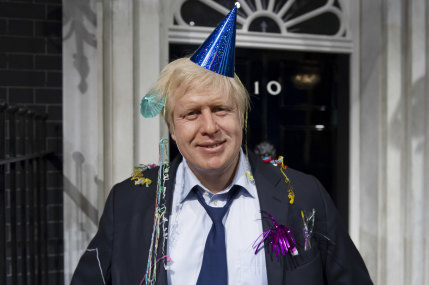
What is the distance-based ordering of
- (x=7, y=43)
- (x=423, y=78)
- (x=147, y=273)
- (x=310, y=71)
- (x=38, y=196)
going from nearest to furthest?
(x=147, y=273)
(x=38, y=196)
(x=7, y=43)
(x=423, y=78)
(x=310, y=71)

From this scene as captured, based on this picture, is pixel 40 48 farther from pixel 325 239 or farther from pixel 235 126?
pixel 325 239

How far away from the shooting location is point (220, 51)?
132 cm

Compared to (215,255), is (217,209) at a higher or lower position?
higher

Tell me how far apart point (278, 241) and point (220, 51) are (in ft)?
2.32

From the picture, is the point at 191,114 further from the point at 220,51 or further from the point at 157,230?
the point at 157,230

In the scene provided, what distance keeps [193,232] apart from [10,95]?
75.0 inches

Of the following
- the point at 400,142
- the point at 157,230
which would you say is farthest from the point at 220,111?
the point at 400,142

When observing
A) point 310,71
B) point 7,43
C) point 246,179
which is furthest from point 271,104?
point 7,43

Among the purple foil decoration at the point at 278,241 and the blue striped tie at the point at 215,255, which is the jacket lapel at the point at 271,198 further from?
the blue striped tie at the point at 215,255

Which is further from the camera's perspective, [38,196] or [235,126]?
[38,196]

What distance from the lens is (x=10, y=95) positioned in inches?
102

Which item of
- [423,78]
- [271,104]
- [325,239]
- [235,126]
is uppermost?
[423,78]

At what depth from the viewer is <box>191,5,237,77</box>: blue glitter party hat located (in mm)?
1308

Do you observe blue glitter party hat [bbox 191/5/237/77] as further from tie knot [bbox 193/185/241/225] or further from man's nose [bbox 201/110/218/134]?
tie knot [bbox 193/185/241/225]
